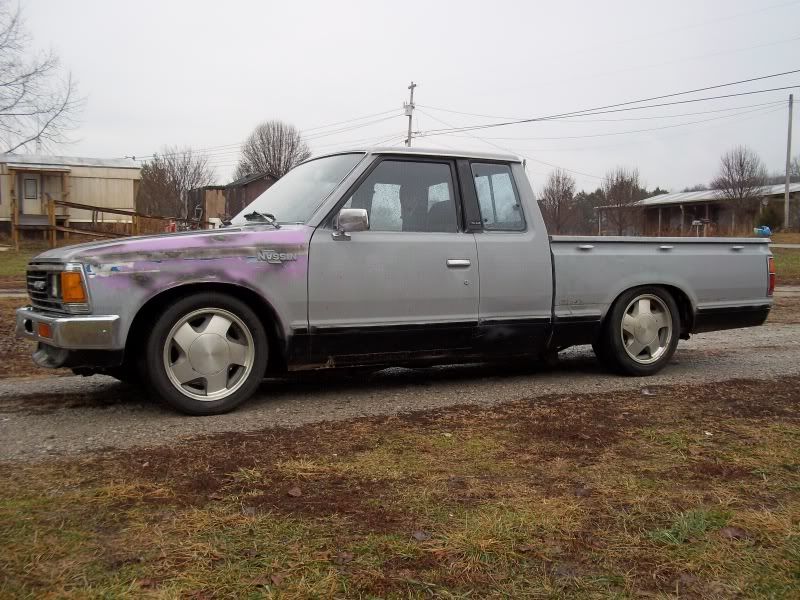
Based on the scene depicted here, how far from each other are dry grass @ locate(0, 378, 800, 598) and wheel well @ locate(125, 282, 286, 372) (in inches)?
31.5

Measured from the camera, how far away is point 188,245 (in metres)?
4.28

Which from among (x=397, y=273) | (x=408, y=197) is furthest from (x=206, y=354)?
(x=408, y=197)

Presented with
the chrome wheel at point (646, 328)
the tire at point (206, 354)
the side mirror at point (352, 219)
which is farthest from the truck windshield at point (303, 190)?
the chrome wheel at point (646, 328)

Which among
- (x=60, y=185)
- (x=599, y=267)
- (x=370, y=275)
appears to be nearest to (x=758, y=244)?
(x=599, y=267)

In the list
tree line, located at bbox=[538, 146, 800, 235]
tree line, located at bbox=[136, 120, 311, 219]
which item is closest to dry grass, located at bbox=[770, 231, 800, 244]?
tree line, located at bbox=[538, 146, 800, 235]

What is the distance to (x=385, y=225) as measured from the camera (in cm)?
489

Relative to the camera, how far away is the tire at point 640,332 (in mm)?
5664

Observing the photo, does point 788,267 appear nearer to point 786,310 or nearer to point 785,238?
point 786,310

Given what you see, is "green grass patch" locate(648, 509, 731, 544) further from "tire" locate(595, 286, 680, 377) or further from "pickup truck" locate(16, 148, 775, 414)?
"tire" locate(595, 286, 680, 377)

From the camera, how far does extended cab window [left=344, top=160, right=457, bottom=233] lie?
489 cm

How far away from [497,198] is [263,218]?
1.75m

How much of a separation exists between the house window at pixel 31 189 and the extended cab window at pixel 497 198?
91.1ft

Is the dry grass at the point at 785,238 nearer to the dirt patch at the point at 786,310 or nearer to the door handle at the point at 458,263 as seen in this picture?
the dirt patch at the point at 786,310

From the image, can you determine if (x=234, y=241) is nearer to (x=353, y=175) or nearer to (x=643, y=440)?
(x=353, y=175)
